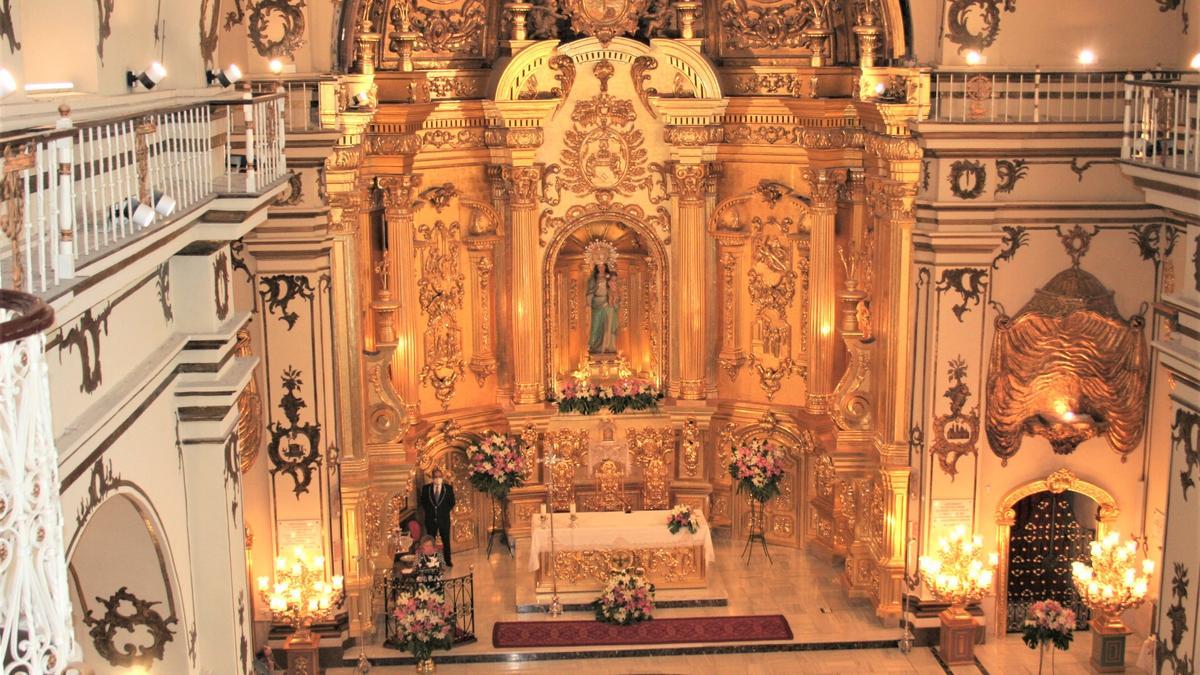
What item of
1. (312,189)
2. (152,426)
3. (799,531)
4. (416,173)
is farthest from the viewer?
(799,531)

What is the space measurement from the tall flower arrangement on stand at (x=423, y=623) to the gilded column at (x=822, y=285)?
642cm

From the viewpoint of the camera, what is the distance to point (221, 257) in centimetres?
1204

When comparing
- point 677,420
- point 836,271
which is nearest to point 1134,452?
point 836,271

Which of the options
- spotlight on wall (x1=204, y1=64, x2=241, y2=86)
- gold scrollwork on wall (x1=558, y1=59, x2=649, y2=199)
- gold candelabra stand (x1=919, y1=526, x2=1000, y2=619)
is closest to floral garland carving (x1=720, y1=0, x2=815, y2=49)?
gold scrollwork on wall (x1=558, y1=59, x2=649, y2=199)

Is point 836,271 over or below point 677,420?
over

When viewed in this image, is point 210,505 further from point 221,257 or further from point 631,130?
point 631,130

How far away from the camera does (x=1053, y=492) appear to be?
18125mm

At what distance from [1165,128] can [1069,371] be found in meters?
5.45

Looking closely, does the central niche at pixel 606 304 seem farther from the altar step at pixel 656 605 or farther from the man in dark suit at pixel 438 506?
the altar step at pixel 656 605

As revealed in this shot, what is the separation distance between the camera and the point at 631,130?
69.6 ft

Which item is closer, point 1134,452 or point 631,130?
point 1134,452

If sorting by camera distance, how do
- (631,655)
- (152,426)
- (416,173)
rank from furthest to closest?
(416,173)
(631,655)
(152,426)

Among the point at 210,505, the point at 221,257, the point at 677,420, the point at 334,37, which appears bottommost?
the point at 677,420

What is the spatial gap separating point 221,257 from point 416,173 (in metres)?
8.37
